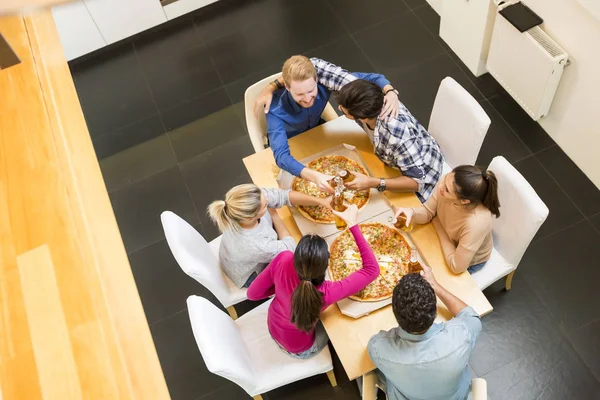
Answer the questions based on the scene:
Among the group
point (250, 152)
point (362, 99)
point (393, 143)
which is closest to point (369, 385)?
point (393, 143)

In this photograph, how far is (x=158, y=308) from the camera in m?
3.33

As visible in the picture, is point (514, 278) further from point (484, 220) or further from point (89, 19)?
point (89, 19)

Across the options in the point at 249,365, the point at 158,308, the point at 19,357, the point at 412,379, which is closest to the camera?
the point at 19,357

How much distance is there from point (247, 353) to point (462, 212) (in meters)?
1.22

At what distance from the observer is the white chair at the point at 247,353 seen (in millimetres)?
2107

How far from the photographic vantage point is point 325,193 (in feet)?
8.32

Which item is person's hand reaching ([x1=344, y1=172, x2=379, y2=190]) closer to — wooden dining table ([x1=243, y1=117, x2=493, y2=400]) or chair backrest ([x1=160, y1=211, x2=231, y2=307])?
wooden dining table ([x1=243, y1=117, x2=493, y2=400])

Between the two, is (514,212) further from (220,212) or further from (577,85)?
(220,212)

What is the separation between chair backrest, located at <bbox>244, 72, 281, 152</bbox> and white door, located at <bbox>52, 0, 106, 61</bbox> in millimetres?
2248

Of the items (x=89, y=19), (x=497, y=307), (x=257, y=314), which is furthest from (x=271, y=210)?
(x=89, y=19)

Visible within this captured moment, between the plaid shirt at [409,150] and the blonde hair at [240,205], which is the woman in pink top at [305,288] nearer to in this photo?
the blonde hair at [240,205]

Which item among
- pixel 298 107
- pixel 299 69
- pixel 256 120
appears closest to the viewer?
pixel 299 69

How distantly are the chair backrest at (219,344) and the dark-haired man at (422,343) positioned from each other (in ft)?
1.94

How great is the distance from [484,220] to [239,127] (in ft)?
7.61
